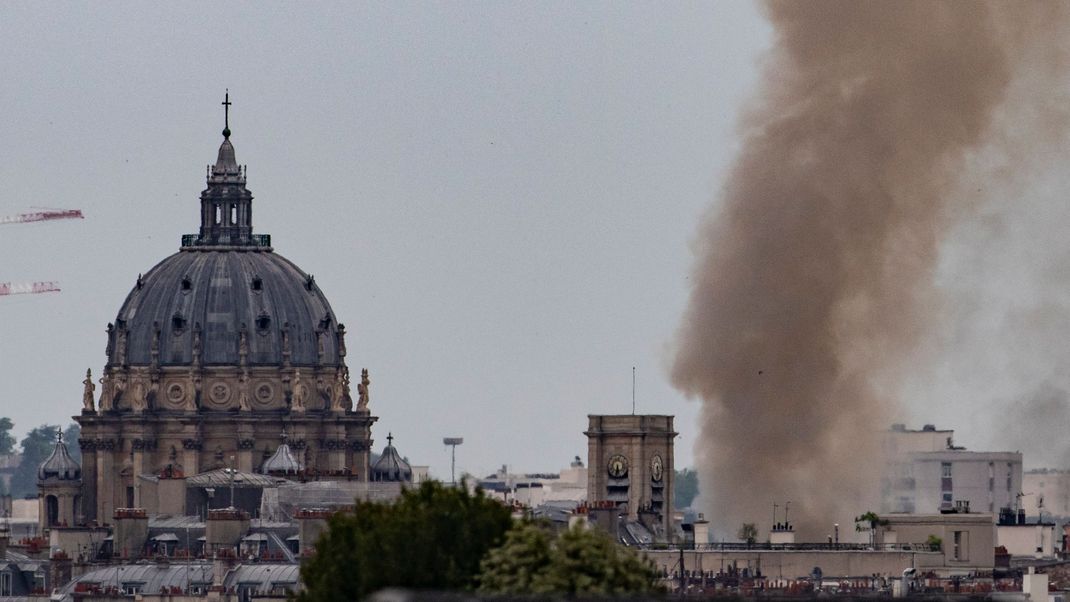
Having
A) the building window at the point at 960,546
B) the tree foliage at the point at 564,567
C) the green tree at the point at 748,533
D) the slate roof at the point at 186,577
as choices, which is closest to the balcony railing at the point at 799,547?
the building window at the point at 960,546

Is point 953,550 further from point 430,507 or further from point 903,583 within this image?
point 430,507

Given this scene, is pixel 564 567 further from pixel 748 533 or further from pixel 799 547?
pixel 748 533

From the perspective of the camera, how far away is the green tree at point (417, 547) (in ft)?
370

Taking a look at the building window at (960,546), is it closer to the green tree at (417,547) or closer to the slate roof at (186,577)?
the slate roof at (186,577)

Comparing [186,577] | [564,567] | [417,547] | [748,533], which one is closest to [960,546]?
[748,533]

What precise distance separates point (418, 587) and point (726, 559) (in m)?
65.3

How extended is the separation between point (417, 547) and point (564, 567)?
9.68m

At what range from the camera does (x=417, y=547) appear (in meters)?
114

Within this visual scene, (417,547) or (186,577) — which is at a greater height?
(186,577)

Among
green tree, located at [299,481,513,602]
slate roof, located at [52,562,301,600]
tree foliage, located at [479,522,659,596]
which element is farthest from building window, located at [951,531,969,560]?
tree foliage, located at [479,522,659,596]

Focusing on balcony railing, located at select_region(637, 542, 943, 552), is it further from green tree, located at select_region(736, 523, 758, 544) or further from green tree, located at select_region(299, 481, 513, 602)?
green tree, located at select_region(299, 481, 513, 602)

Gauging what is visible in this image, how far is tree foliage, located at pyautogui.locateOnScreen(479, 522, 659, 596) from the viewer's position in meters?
104

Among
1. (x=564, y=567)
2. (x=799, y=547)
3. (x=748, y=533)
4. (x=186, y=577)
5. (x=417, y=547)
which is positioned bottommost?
(x=564, y=567)

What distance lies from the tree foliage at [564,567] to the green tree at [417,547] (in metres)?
3.15
